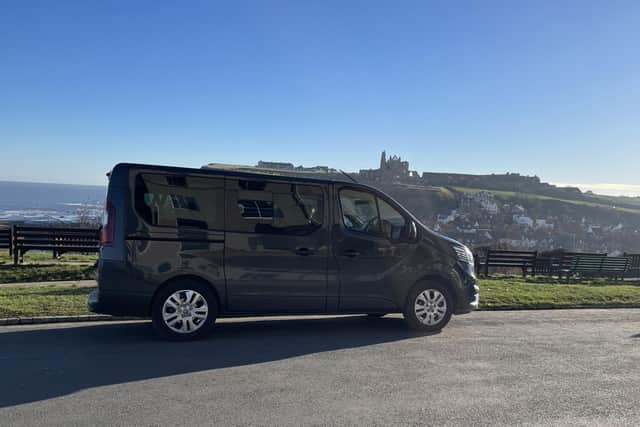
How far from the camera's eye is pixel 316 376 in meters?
4.96

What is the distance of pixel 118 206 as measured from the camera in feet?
19.4

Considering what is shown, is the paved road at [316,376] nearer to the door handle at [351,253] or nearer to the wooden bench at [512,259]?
the door handle at [351,253]

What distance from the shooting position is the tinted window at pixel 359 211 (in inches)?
266

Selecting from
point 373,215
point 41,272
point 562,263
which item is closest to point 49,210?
point 41,272

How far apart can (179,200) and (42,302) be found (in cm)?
361

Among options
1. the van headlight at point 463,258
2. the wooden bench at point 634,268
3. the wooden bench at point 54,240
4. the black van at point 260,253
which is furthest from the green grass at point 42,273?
the wooden bench at point 634,268

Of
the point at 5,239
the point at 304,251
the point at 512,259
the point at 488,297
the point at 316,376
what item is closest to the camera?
the point at 316,376

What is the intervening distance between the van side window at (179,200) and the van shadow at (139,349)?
1.53 meters

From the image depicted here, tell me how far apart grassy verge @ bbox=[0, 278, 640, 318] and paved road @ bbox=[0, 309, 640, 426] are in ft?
2.57

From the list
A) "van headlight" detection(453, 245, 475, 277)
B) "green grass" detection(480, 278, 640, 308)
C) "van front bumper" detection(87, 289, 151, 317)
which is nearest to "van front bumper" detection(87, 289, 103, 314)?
"van front bumper" detection(87, 289, 151, 317)

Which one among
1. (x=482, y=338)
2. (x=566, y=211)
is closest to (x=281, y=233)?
(x=482, y=338)

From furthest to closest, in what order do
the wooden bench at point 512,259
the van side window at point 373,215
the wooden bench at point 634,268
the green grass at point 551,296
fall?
the wooden bench at point 634,268, the wooden bench at point 512,259, the green grass at point 551,296, the van side window at point 373,215

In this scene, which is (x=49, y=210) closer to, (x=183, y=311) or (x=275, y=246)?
(x=183, y=311)

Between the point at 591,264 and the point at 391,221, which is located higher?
the point at 391,221
